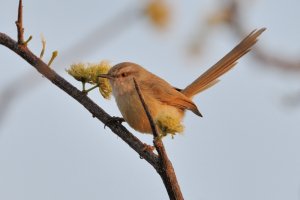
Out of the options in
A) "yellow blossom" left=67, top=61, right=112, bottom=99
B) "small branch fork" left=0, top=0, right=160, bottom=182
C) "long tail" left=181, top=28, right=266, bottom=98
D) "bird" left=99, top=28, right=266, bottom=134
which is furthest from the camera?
"long tail" left=181, top=28, right=266, bottom=98

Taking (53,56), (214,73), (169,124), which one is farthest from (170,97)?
(169,124)

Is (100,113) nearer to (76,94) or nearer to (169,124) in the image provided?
(76,94)

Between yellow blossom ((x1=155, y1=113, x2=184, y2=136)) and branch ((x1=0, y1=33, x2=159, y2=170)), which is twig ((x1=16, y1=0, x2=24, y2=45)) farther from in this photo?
yellow blossom ((x1=155, y1=113, x2=184, y2=136))

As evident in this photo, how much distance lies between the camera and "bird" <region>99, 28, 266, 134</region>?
15.4 ft

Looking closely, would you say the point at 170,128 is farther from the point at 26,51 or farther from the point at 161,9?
A: the point at 26,51

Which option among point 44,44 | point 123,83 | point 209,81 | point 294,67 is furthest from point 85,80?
point 209,81

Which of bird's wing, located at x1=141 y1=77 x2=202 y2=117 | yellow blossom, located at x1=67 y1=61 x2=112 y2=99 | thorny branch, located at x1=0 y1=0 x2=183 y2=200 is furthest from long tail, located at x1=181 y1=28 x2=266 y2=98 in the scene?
thorny branch, located at x1=0 y1=0 x2=183 y2=200

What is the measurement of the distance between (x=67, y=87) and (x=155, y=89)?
2801mm

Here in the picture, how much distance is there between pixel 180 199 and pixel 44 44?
1041 mm

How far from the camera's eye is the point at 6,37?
2510 millimetres

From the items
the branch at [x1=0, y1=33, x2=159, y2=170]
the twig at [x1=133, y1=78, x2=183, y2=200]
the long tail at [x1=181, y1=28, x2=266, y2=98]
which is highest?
the long tail at [x1=181, y1=28, x2=266, y2=98]

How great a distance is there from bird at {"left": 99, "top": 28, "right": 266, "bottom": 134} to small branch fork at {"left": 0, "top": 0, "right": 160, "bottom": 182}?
1.58 metres

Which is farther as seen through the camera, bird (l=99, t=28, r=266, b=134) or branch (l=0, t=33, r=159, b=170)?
bird (l=99, t=28, r=266, b=134)

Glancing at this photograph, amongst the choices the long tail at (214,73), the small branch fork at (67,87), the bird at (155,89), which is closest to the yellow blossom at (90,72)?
the small branch fork at (67,87)
